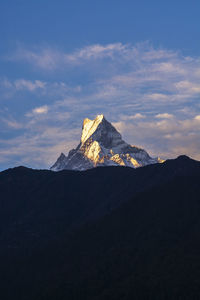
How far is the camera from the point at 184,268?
18400cm

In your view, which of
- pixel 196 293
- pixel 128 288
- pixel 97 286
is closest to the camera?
pixel 196 293

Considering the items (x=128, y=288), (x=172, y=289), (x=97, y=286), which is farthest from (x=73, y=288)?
(x=172, y=289)

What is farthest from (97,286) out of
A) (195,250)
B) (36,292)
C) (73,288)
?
(195,250)

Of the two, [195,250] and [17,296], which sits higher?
[195,250]

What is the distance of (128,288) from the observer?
6973 inches

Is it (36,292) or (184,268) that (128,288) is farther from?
(36,292)

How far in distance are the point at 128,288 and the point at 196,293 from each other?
23318 mm

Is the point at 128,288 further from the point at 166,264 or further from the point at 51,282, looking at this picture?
the point at 51,282

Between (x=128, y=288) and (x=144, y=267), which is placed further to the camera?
(x=144, y=267)

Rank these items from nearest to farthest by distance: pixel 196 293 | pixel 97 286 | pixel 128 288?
pixel 196 293
pixel 128 288
pixel 97 286

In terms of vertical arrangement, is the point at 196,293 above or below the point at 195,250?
below

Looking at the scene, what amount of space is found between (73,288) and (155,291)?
3181 cm

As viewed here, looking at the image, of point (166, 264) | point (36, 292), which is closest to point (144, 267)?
point (166, 264)

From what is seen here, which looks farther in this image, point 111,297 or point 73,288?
point 73,288
